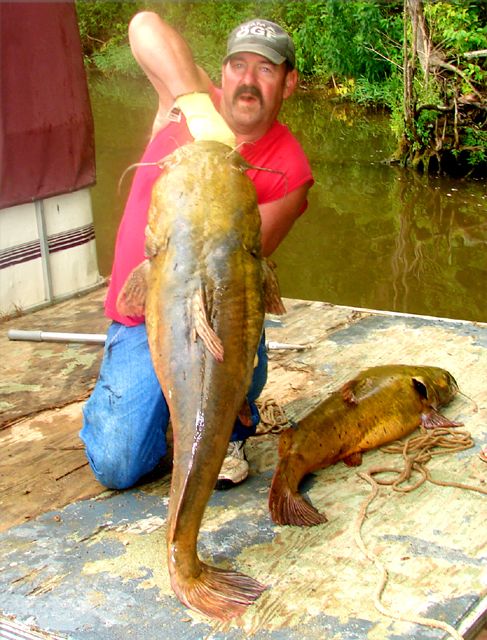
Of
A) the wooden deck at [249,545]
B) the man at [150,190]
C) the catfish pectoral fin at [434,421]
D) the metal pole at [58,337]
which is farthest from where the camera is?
the metal pole at [58,337]

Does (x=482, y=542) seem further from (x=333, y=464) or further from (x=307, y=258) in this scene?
(x=307, y=258)

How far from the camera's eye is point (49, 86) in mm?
5398

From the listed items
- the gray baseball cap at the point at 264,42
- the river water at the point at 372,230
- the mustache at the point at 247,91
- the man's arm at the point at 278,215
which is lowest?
the river water at the point at 372,230

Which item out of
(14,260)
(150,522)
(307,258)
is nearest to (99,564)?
(150,522)

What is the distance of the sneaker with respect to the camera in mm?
3287

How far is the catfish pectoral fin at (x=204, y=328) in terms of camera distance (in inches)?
95.8

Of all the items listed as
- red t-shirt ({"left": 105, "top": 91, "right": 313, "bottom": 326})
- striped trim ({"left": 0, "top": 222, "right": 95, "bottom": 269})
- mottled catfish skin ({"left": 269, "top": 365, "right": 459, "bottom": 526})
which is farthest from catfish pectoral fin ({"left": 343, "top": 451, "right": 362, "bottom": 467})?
striped trim ({"left": 0, "top": 222, "right": 95, "bottom": 269})

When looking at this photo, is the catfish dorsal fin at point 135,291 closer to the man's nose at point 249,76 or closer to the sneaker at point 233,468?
the sneaker at point 233,468

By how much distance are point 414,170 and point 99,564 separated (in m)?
11.7

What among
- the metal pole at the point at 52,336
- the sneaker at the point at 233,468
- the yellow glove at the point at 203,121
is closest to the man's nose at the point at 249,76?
the yellow glove at the point at 203,121

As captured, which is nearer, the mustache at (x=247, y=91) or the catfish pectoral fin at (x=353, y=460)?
the mustache at (x=247, y=91)

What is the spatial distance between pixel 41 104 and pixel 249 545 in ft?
11.2

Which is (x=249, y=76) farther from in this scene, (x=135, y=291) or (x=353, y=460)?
(x=353, y=460)

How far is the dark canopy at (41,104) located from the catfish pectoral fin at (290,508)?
9.40ft
